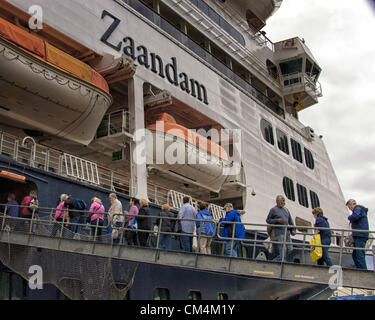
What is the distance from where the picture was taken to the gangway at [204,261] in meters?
8.18

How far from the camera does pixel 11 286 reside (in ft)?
36.7

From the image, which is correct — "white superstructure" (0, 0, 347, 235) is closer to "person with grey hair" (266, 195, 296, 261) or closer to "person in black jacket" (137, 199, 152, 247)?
"person in black jacket" (137, 199, 152, 247)

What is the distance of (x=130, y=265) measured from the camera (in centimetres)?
1284

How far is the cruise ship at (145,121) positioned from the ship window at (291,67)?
233 centimetres

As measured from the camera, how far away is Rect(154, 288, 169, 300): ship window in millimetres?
13972

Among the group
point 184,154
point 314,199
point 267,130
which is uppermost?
point 267,130

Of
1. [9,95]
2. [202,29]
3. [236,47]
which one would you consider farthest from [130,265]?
[236,47]

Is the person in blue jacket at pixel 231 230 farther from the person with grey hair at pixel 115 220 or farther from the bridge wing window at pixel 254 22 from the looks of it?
the bridge wing window at pixel 254 22

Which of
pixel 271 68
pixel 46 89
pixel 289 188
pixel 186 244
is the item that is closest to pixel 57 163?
pixel 46 89

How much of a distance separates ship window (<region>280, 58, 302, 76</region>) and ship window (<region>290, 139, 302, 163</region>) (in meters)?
5.14

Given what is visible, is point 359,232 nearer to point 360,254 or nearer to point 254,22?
point 360,254

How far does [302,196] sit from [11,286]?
2150 centimetres

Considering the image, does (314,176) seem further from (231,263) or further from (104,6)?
(231,263)
